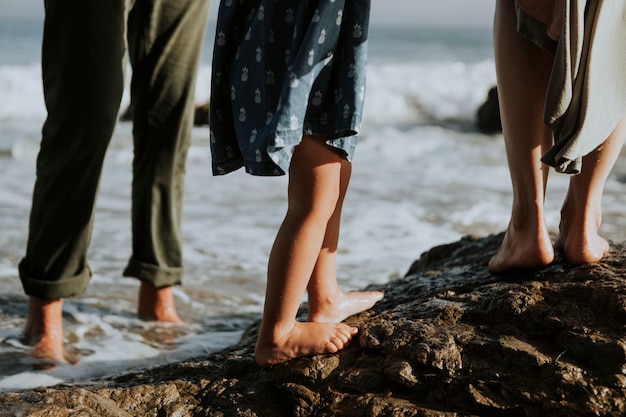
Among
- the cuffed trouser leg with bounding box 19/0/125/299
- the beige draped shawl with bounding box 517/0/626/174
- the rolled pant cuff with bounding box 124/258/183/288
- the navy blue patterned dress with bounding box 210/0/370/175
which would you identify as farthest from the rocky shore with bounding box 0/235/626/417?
the rolled pant cuff with bounding box 124/258/183/288

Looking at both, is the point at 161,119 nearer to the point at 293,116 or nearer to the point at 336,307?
the point at 336,307

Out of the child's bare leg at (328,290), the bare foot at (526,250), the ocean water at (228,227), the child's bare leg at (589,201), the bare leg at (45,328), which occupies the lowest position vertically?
the ocean water at (228,227)

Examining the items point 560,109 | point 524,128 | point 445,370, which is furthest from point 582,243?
point 445,370

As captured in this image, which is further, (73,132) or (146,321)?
(146,321)

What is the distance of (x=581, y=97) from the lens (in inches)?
87.7

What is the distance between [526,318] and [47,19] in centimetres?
196

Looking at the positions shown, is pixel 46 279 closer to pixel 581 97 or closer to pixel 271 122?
pixel 271 122

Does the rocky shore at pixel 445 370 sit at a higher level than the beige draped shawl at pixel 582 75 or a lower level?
lower

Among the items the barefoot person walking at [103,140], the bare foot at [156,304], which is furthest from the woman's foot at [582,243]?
the bare foot at [156,304]

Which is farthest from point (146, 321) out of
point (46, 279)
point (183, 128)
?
point (183, 128)

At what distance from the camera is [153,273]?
11.5ft

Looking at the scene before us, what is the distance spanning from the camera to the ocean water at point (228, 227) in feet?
11.1

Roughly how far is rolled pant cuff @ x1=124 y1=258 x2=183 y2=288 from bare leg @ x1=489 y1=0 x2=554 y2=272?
1.57m

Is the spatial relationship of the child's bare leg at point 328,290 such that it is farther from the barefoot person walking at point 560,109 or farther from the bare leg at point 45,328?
the bare leg at point 45,328
